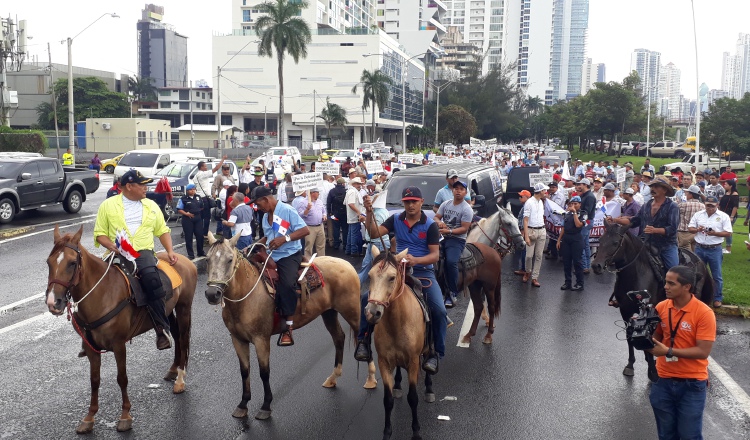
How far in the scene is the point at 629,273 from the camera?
880 centimetres

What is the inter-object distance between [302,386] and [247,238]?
221 inches

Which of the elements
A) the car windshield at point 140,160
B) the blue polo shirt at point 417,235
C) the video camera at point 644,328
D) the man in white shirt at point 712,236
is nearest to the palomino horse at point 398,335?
the blue polo shirt at point 417,235

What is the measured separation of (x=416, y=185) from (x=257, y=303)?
29.0 ft

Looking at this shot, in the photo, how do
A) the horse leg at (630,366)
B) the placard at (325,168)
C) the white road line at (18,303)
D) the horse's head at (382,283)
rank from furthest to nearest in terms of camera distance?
the placard at (325,168) < the white road line at (18,303) < the horse leg at (630,366) < the horse's head at (382,283)

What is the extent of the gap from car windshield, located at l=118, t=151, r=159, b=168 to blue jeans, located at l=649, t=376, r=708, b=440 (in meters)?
27.9

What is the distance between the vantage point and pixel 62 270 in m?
6.27

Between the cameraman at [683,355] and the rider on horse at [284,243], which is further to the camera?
the rider on horse at [284,243]

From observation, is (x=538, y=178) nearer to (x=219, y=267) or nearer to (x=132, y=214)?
(x=132, y=214)

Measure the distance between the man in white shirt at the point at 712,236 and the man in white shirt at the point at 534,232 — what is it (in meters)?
2.95

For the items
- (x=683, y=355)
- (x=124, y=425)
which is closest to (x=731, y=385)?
(x=683, y=355)

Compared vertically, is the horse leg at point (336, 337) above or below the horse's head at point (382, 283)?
below

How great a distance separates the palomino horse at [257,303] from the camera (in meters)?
6.72

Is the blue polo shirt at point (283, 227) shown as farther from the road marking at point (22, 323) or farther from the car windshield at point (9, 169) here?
the car windshield at point (9, 169)

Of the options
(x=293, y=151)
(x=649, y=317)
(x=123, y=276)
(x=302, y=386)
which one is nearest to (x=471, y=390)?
(x=302, y=386)
